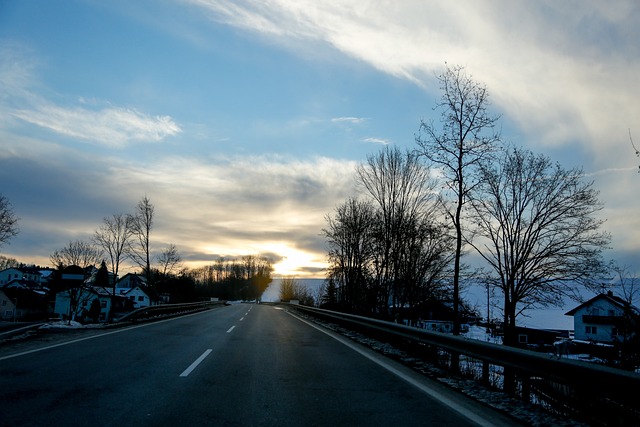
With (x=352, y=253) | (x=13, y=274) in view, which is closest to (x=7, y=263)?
(x=13, y=274)

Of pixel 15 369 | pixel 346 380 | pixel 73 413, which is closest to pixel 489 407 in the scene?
pixel 346 380

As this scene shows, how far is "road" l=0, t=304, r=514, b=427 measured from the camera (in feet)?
17.3

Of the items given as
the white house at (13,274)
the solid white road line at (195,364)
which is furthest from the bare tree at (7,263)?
the solid white road line at (195,364)

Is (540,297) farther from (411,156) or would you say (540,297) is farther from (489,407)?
(489,407)

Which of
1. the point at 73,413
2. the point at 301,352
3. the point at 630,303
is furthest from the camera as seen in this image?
the point at 630,303

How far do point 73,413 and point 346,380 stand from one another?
4168mm

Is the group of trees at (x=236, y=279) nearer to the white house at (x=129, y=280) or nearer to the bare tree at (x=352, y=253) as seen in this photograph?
the white house at (x=129, y=280)

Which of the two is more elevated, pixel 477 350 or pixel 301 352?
pixel 477 350

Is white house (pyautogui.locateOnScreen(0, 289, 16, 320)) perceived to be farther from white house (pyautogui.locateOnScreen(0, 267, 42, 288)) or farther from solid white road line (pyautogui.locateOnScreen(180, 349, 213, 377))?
solid white road line (pyautogui.locateOnScreen(180, 349, 213, 377))

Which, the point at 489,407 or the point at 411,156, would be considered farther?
the point at 411,156

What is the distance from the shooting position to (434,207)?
93.7 ft

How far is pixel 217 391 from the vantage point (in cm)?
669

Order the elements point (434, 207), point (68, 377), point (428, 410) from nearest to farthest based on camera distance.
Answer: point (428, 410) → point (68, 377) → point (434, 207)

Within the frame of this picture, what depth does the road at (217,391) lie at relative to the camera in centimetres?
526
